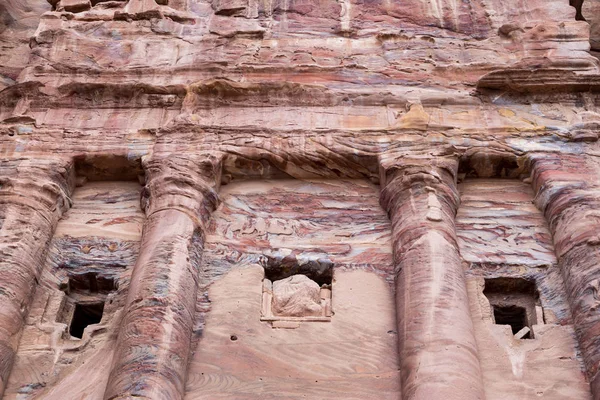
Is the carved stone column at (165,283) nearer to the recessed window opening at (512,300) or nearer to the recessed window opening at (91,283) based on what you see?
the recessed window opening at (91,283)

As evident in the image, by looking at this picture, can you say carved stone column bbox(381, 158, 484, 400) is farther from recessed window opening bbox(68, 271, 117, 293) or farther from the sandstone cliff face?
recessed window opening bbox(68, 271, 117, 293)

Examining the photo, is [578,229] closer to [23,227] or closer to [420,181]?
[420,181]

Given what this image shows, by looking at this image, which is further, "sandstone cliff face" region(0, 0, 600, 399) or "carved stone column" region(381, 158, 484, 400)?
"sandstone cliff face" region(0, 0, 600, 399)

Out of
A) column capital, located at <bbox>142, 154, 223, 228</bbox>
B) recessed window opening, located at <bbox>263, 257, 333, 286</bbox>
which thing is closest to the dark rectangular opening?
recessed window opening, located at <bbox>263, 257, 333, 286</bbox>

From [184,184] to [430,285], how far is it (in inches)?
123

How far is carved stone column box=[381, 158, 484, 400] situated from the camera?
8531mm

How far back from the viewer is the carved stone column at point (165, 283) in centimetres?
862

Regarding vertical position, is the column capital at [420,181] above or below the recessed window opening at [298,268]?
above

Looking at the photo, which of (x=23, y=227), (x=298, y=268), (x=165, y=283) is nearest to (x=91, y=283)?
(x=23, y=227)

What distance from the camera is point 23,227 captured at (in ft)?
33.9

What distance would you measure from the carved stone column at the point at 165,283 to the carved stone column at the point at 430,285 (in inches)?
83.0

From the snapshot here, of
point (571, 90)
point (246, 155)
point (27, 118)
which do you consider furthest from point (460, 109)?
point (27, 118)

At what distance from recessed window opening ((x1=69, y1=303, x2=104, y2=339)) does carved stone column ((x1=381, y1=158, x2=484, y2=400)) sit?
3.32 meters

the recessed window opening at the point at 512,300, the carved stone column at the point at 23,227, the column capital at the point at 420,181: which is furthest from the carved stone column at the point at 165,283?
the recessed window opening at the point at 512,300
